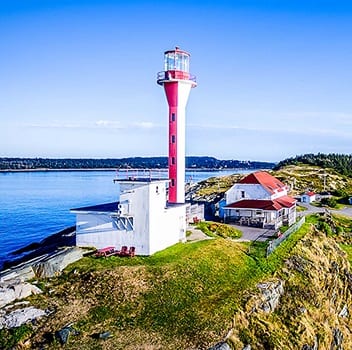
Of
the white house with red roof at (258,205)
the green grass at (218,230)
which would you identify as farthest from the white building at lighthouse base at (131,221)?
the white house with red roof at (258,205)

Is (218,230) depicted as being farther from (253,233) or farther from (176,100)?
(176,100)

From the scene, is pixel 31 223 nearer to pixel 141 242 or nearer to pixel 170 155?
pixel 170 155

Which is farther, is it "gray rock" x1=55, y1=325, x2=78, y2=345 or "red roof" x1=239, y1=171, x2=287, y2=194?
"red roof" x1=239, y1=171, x2=287, y2=194

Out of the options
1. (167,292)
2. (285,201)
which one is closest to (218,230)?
(285,201)

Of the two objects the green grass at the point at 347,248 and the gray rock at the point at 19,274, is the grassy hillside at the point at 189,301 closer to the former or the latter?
the gray rock at the point at 19,274

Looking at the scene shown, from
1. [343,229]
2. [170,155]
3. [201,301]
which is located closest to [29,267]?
[201,301]

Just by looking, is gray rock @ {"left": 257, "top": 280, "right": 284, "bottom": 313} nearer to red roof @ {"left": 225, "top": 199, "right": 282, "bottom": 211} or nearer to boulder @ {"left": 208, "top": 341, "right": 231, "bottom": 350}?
boulder @ {"left": 208, "top": 341, "right": 231, "bottom": 350}

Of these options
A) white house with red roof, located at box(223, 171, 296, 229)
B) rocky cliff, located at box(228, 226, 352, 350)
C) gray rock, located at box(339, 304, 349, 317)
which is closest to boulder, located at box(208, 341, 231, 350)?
rocky cliff, located at box(228, 226, 352, 350)
